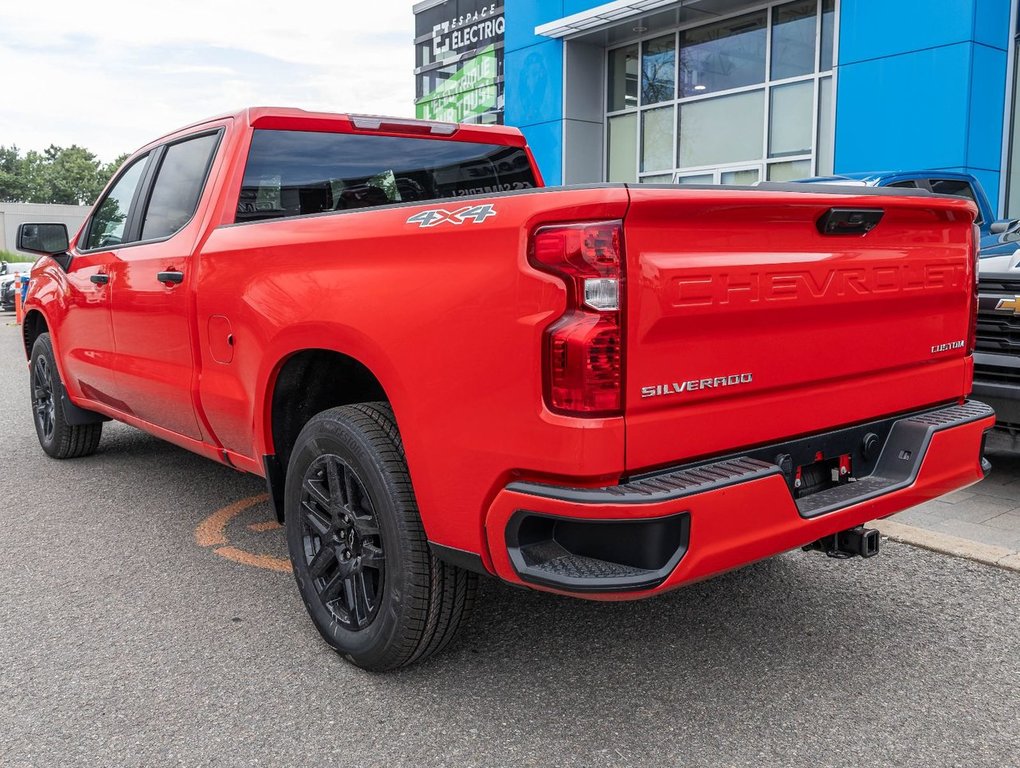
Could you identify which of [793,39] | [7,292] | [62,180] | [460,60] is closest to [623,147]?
[793,39]

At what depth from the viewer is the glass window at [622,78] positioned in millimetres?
16844

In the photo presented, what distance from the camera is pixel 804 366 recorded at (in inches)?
107

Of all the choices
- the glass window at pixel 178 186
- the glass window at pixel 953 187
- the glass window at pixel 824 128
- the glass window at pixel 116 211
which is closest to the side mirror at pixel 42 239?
the glass window at pixel 116 211

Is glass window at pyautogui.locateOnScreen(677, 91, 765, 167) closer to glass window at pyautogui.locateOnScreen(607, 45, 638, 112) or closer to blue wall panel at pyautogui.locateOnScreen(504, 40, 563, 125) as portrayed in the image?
glass window at pyautogui.locateOnScreen(607, 45, 638, 112)

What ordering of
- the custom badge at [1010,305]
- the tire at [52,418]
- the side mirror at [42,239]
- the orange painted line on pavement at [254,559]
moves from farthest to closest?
the tire at [52,418], the side mirror at [42,239], the custom badge at [1010,305], the orange painted line on pavement at [254,559]

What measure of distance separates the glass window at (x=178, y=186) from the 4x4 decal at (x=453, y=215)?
1873 millimetres

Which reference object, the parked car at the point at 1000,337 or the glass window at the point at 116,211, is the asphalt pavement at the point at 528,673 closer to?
the parked car at the point at 1000,337

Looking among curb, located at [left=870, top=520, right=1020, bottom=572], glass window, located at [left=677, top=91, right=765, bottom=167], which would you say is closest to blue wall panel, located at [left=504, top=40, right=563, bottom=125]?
glass window, located at [left=677, top=91, right=765, bottom=167]

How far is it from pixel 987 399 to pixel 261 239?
12.1 ft

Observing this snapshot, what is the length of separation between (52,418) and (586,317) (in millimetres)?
5005

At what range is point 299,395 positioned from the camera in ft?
11.4

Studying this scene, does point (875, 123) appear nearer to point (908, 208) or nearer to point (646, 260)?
point (908, 208)

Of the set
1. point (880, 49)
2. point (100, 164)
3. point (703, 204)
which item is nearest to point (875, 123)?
point (880, 49)

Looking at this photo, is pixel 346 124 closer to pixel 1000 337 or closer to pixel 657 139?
pixel 1000 337
